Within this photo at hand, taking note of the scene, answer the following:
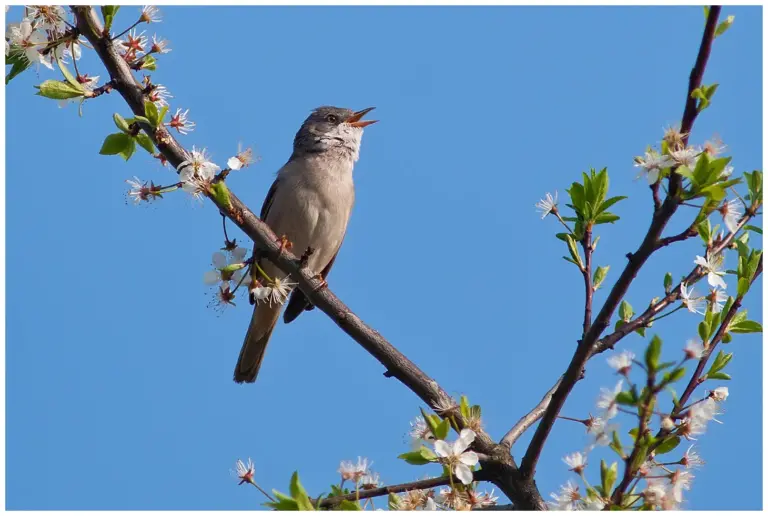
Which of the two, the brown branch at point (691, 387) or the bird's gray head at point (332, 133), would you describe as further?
the bird's gray head at point (332, 133)

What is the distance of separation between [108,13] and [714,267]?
3149mm

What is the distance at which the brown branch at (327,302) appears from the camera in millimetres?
3957

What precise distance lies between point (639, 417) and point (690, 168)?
3.46ft

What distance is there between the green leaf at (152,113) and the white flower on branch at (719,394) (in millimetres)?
2878

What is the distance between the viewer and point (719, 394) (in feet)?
11.7

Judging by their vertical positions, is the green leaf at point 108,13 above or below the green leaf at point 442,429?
above

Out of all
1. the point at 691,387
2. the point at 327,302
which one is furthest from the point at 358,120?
the point at 691,387

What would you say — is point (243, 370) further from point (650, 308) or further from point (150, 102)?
point (650, 308)

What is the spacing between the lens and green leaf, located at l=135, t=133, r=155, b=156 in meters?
4.08

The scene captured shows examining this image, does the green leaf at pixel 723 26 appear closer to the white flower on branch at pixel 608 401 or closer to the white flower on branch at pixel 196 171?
the white flower on branch at pixel 608 401

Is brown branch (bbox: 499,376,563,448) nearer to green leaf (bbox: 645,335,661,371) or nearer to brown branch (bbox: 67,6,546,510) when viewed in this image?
brown branch (bbox: 67,6,546,510)

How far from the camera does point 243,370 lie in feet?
26.1

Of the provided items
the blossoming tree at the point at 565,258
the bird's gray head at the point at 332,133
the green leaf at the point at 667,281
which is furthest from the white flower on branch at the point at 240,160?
the bird's gray head at the point at 332,133

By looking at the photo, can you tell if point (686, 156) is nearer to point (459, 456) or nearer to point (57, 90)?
point (459, 456)
